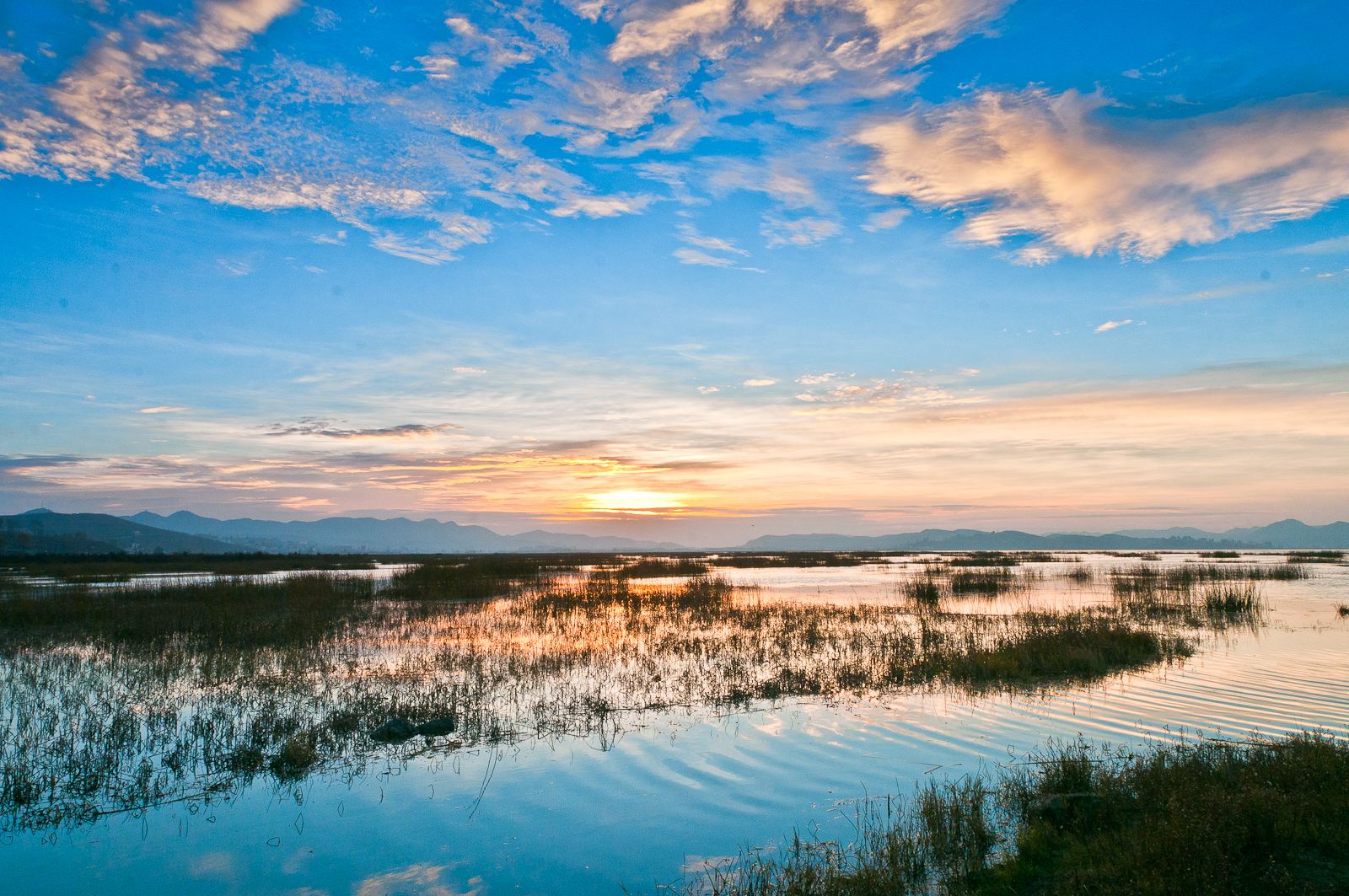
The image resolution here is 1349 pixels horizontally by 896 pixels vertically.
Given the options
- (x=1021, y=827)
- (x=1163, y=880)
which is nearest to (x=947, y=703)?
(x=1021, y=827)

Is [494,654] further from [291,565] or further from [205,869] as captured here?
[291,565]

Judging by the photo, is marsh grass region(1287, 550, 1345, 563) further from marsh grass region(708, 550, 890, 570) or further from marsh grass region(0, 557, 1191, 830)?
marsh grass region(0, 557, 1191, 830)

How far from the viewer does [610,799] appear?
9703 mm

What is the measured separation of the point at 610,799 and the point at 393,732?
4729mm

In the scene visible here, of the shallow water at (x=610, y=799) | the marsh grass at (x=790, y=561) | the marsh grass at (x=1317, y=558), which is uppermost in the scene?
the shallow water at (x=610, y=799)

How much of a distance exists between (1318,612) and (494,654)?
3009 cm

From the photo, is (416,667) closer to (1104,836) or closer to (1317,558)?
(1104,836)

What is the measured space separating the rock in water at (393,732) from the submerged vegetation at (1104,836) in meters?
6.90

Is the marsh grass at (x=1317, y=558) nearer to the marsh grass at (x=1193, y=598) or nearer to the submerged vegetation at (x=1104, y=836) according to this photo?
the marsh grass at (x=1193, y=598)

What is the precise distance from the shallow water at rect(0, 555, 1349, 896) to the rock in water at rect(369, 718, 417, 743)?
1.17 metres

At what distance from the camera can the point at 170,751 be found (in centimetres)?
1152

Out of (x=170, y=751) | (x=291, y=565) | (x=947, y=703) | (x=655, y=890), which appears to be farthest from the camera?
(x=291, y=565)

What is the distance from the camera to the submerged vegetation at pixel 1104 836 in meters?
6.34

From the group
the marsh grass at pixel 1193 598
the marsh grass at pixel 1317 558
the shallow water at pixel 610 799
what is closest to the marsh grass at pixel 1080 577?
the marsh grass at pixel 1193 598
